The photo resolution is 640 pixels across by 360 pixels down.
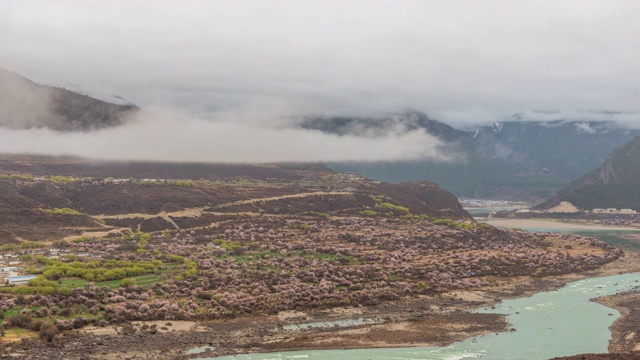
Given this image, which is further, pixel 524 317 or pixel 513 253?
pixel 513 253

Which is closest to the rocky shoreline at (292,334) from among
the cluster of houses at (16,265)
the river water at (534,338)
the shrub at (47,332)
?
the shrub at (47,332)

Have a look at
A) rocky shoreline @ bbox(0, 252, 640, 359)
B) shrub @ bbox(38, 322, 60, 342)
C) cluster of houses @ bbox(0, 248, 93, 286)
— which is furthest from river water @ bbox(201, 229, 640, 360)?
cluster of houses @ bbox(0, 248, 93, 286)

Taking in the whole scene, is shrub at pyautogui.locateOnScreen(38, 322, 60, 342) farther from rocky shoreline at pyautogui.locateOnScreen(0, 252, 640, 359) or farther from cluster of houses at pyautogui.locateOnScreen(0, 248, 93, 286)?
cluster of houses at pyautogui.locateOnScreen(0, 248, 93, 286)

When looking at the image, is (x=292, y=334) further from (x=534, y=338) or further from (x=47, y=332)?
(x=534, y=338)

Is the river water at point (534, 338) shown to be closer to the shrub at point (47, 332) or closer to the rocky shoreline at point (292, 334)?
the rocky shoreline at point (292, 334)

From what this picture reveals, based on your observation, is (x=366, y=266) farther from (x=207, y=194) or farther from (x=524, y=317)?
(x=207, y=194)

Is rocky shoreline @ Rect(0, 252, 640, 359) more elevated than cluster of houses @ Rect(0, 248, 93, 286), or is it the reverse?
cluster of houses @ Rect(0, 248, 93, 286)

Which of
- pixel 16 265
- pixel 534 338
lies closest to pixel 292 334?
pixel 534 338

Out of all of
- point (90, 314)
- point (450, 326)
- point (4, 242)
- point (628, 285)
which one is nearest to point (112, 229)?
point (4, 242)
